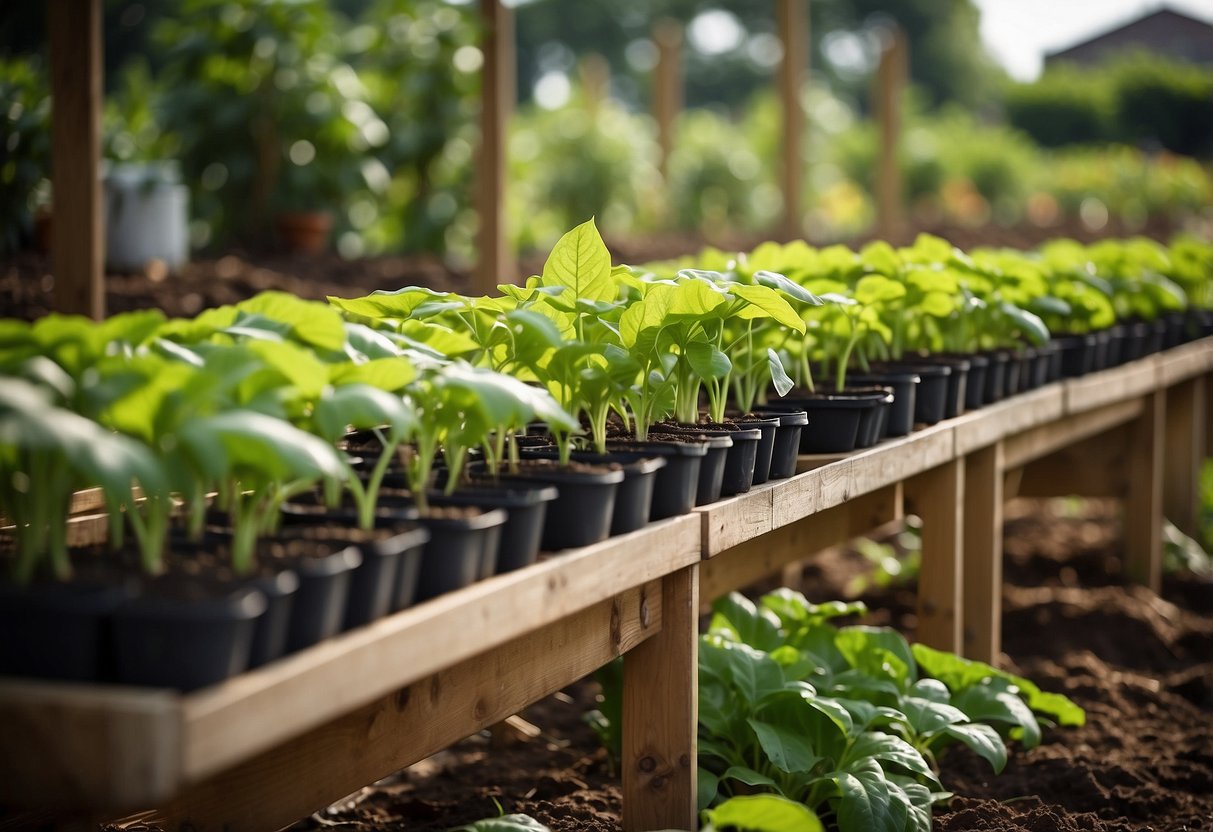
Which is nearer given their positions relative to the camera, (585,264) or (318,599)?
(318,599)

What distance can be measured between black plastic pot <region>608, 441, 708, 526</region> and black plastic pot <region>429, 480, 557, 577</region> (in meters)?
0.29

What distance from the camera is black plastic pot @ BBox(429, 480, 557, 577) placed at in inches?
62.2

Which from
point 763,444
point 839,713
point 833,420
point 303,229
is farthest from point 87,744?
point 303,229

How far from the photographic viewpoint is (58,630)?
→ 1.21m

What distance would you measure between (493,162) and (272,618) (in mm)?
3397

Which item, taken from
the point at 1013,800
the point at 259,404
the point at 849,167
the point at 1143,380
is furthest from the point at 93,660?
the point at 849,167

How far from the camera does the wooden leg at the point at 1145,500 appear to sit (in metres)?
4.41

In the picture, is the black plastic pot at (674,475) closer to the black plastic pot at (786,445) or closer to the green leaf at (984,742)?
the black plastic pot at (786,445)

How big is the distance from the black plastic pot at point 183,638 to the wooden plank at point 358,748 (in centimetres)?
57

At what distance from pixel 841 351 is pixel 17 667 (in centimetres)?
201

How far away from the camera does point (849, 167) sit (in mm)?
16016

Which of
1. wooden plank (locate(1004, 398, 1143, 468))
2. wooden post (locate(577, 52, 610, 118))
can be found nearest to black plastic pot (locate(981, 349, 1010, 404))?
wooden plank (locate(1004, 398, 1143, 468))

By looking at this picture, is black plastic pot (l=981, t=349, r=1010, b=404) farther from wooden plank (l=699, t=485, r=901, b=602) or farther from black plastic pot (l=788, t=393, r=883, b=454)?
black plastic pot (l=788, t=393, r=883, b=454)

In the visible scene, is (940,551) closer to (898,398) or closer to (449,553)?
(898,398)
